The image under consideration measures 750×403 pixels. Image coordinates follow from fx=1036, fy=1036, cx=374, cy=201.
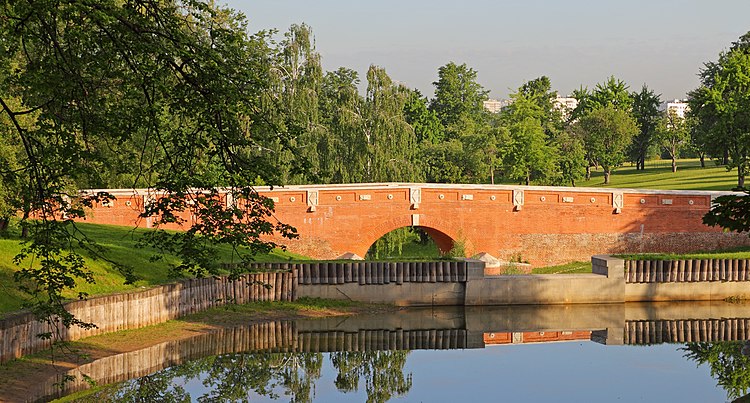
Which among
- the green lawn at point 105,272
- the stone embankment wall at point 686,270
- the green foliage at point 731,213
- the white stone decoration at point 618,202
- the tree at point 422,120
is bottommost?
the stone embankment wall at point 686,270

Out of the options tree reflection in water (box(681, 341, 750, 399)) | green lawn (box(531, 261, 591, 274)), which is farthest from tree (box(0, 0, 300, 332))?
green lawn (box(531, 261, 591, 274))

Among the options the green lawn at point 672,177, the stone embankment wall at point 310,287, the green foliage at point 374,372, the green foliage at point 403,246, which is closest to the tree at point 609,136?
the green lawn at point 672,177

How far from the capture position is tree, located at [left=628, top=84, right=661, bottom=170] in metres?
94.8

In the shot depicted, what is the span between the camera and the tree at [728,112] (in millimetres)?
70562

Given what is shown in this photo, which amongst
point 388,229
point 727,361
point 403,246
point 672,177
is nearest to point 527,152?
point 672,177

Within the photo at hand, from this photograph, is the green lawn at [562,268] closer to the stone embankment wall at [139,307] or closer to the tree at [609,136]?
the stone embankment wall at [139,307]

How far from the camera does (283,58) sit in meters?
56.3

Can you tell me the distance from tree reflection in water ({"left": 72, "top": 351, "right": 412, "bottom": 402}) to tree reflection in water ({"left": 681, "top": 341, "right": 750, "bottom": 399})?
691cm

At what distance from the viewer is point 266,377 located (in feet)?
73.3

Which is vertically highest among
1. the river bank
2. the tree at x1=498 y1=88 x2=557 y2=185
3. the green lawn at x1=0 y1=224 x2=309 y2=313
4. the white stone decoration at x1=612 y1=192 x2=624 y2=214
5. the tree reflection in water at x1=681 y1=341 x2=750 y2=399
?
the tree at x1=498 y1=88 x2=557 y2=185

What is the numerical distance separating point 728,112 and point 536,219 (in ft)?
93.3

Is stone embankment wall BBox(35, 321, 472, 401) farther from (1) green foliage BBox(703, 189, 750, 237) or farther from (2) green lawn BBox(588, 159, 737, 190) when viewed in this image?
(2) green lawn BBox(588, 159, 737, 190)

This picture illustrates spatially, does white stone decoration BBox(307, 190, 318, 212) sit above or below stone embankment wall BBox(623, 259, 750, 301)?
above

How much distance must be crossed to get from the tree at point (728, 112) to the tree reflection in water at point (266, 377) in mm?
46845
